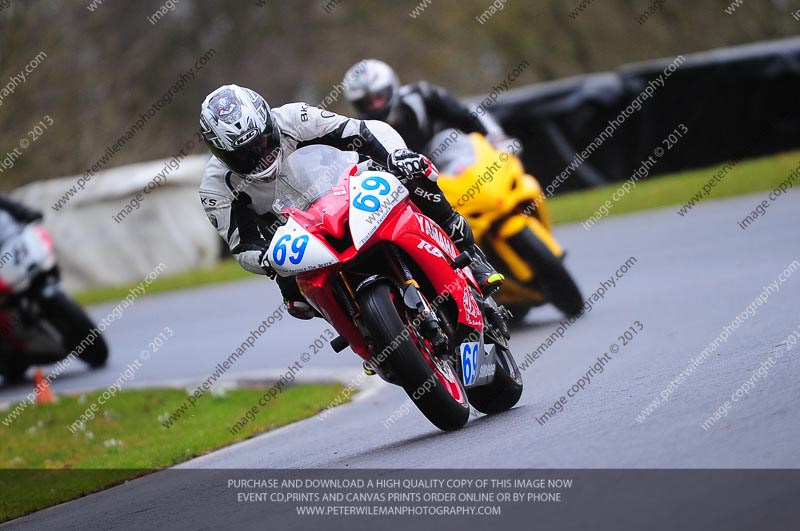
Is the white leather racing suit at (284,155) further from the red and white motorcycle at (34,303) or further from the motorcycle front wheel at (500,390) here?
the red and white motorcycle at (34,303)

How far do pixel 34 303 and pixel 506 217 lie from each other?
5.43m

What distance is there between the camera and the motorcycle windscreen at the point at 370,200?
5.98 m

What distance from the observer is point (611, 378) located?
23.0 feet

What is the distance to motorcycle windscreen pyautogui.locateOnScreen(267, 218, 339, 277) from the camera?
19.4 ft

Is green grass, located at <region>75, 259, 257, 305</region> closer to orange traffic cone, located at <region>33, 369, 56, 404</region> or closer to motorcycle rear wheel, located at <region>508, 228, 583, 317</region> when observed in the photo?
orange traffic cone, located at <region>33, 369, 56, 404</region>

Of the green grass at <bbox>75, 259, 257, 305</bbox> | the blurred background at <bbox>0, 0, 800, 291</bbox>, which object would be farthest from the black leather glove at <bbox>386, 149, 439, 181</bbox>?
the green grass at <bbox>75, 259, 257, 305</bbox>

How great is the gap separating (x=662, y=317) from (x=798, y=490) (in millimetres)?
5135

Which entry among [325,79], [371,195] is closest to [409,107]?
[371,195]

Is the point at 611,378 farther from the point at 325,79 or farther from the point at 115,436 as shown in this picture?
the point at 325,79

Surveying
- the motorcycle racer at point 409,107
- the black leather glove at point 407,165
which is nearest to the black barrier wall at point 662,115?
the motorcycle racer at point 409,107

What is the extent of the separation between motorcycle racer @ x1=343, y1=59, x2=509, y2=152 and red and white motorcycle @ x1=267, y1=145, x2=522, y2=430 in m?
3.54

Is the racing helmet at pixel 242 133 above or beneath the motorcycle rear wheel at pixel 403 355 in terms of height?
above

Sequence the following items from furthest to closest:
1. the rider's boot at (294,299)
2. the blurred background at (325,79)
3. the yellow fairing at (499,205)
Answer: the blurred background at (325,79) → the yellow fairing at (499,205) → the rider's boot at (294,299)

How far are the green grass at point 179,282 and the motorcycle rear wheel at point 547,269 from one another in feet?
31.6
